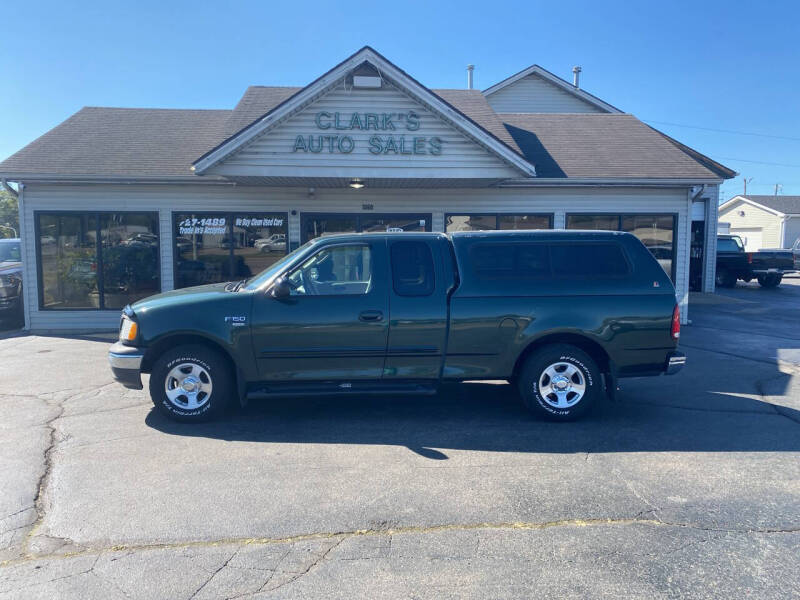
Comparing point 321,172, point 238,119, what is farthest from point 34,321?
point 321,172

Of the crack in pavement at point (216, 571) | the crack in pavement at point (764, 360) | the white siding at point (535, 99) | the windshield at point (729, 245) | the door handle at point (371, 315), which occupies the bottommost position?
the crack in pavement at point (216, 571)

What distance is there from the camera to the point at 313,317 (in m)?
6.02

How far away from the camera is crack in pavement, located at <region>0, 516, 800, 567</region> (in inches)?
146

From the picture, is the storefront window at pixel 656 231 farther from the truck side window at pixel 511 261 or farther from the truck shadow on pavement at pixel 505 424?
the truck side window at pixel 511 261

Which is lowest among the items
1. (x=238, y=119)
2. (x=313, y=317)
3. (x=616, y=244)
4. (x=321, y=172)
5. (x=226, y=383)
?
(x=226, y=383)

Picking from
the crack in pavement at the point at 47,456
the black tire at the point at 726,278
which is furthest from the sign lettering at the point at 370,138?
the black tire at the point at 726,278

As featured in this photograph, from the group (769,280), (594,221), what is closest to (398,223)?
(594,221)

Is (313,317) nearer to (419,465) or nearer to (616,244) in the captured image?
(419,465)

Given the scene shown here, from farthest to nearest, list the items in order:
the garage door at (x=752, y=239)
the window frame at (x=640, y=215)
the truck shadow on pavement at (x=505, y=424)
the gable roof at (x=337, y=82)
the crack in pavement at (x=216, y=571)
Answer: the garage door at (x=752, y=239), the window frame at (x=640, y=215), the gable roof at (x=337, y=82), the truck shadow on pavement at (x=505, y=424), the crack in pavement at (x=216, y=571)

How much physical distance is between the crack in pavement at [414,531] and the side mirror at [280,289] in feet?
8.52

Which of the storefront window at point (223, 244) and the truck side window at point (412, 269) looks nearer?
the truck side window at point (412, 269)

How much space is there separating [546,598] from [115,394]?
6.00m

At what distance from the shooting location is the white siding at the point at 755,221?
1720 inches

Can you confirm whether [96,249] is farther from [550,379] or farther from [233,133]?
[550,379]
